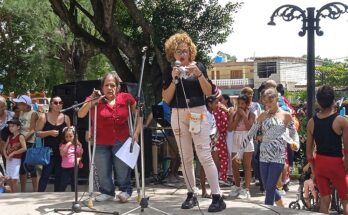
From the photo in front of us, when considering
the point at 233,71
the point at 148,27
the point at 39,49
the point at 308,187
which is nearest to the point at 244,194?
the point at 308,187

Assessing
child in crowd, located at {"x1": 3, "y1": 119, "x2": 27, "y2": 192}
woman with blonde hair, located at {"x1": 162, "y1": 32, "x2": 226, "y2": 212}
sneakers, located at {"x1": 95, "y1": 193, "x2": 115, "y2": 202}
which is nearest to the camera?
woman with blonde hair, located at {"x1": 162, "y1": 32, "x2": 226, "y2": 212}

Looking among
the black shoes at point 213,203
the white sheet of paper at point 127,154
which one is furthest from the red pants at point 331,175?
the white sheet of paper at point 127,154

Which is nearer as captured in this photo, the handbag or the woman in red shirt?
the woman in red shirt

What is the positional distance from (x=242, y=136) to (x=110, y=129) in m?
2.94

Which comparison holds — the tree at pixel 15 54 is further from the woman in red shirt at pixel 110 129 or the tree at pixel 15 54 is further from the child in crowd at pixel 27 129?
the woman in red shirt at pixel 110 129

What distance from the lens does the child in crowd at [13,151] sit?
8633 millimetres

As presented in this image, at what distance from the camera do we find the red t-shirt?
629cm

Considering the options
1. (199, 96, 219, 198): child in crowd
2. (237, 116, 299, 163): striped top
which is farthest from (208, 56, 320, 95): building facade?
(237, 116, 299, 163): striped top

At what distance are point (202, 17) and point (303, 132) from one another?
4.88 m

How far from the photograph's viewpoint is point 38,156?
8.48 metres

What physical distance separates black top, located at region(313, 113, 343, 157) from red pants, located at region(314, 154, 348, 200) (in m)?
0.06

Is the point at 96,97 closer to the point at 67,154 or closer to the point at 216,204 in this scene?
the point at 216,204

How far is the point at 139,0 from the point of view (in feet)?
51.0

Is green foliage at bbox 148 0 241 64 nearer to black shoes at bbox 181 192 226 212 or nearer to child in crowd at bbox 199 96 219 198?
child in crowd at bbox 199 96 219 198
